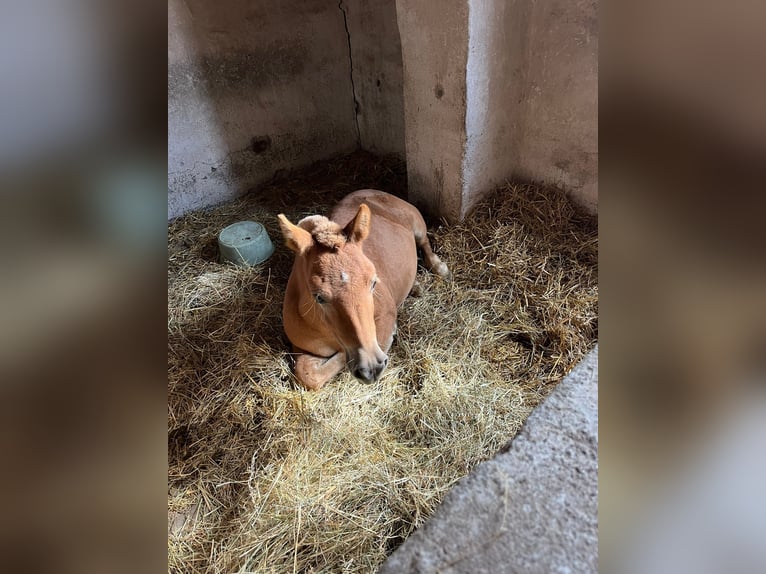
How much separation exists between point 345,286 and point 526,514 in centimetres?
125

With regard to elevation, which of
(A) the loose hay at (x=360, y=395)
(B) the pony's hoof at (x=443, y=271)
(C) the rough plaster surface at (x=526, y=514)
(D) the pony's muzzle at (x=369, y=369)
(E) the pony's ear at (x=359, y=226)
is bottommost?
(B) the pony's hoof at (x=443, y=271)

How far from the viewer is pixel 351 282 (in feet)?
7.20

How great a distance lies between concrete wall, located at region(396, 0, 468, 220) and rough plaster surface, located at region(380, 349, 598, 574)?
2.27 m

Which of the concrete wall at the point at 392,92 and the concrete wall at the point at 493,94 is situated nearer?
the concrete wall at the point at 493,94

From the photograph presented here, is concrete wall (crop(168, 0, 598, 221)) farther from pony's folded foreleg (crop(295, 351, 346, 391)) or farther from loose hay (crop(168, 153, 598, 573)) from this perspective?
pony's folded foreleg (crop(295, 351, 346, 391))

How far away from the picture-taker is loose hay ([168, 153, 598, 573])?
1.97m

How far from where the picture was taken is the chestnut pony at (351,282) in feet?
7.20
